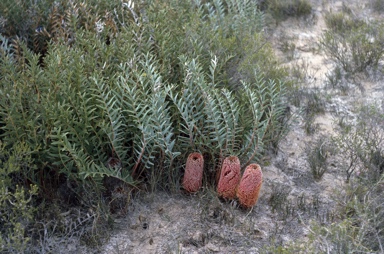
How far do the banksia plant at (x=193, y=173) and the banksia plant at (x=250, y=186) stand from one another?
0.27m

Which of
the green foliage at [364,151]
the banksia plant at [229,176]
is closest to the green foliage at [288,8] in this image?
the green foliage at [364,151]

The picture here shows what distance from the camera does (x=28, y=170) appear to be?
311 centimetres

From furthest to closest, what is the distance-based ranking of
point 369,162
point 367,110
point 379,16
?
point 379,16 < point 367,110 < point 369,162

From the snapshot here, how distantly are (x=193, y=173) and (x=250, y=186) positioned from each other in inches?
14.6

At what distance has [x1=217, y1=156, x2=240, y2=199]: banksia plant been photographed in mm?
3227

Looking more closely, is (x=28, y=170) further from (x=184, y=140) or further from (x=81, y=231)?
(x=184, y=140)

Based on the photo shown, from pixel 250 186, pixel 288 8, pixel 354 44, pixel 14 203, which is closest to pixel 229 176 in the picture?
pixel 250 186

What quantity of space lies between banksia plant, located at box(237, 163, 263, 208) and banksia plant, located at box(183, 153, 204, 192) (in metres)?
0.27

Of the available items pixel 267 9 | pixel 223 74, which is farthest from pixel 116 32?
pixel 267 9

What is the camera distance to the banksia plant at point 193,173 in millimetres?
3250

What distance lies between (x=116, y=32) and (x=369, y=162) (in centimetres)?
219

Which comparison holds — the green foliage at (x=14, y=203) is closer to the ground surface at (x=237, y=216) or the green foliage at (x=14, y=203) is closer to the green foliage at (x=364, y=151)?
the ground surface at (x=237, y=216)

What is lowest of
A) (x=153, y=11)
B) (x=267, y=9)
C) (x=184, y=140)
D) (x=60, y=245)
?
(x=60, y=245)

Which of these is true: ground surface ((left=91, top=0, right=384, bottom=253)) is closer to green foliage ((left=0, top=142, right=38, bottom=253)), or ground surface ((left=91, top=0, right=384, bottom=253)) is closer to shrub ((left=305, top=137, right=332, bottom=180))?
shrub ((left=305, top=137, right=332, bottom=180))
